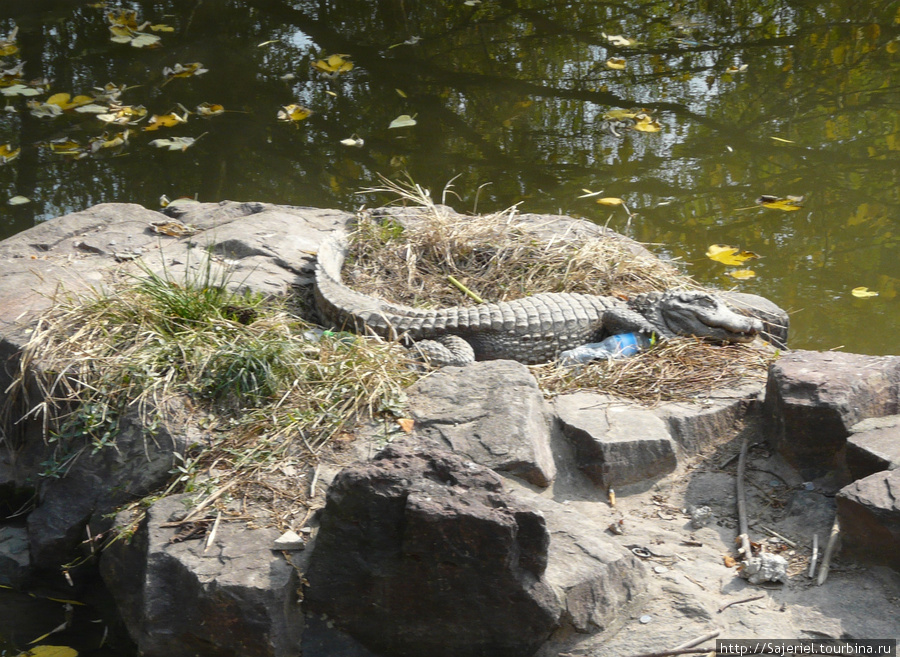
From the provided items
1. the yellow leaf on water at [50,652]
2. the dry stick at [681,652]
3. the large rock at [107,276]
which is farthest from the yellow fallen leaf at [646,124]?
the yellow leaf on water at [50,652]

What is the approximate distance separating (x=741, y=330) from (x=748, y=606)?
1.84m

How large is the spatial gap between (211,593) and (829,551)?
2.07 meters

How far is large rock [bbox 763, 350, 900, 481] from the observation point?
3.26 m

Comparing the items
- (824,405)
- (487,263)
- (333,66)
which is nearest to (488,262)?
(487,263)

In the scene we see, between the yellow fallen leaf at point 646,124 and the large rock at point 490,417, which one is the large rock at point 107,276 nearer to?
the large rock at point 490,417

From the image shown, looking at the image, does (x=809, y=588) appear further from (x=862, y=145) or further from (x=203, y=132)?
(x=203, y=132)

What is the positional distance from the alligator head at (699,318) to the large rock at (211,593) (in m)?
2.46

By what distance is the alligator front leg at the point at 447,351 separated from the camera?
4258mm

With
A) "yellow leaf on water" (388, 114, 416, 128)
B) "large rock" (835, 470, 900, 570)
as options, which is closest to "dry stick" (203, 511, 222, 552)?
"large rock" (835, 470, 900, 570)

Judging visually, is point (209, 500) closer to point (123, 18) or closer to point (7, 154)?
point (7, 154)

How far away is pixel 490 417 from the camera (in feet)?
11.1

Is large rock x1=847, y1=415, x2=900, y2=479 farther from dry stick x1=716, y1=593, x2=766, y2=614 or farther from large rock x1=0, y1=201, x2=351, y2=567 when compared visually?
large rock x1=0, y1=201, x2=351, y2=567

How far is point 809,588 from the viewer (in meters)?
2.83

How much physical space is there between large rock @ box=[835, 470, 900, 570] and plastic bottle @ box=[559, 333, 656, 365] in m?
1.54
